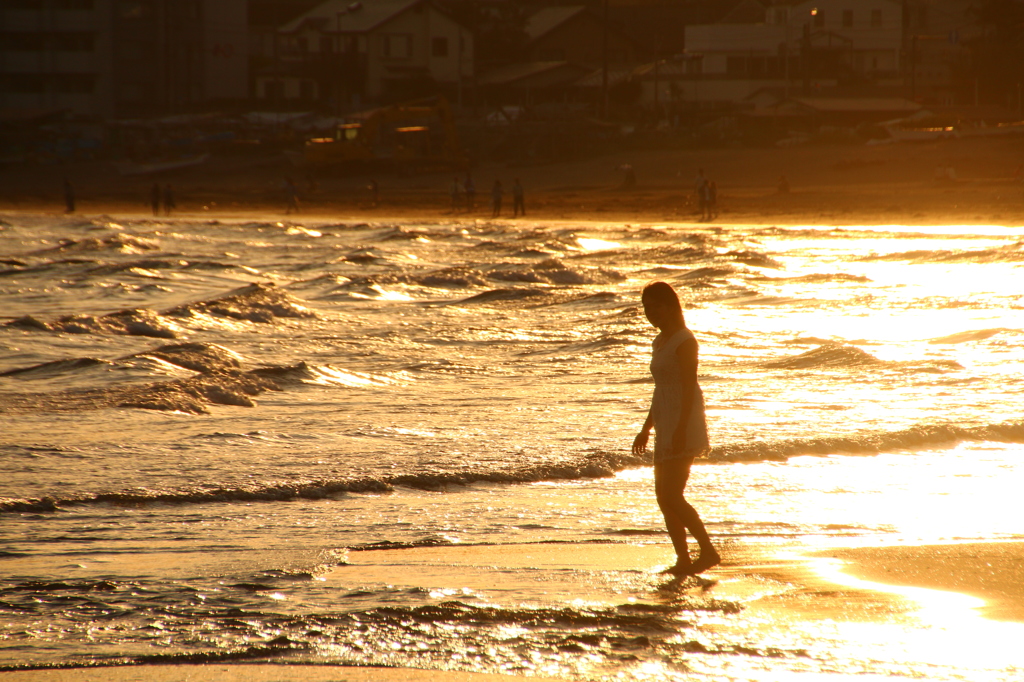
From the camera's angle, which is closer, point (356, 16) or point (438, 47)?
point (356, 16)

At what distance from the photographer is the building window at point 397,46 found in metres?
66.1

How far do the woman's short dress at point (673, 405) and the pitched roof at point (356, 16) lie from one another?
6127 cm

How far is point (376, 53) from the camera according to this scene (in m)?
65.9

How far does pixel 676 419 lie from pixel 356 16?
66.0 metres

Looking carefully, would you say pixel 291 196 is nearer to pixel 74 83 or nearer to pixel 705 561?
pixel 74 83

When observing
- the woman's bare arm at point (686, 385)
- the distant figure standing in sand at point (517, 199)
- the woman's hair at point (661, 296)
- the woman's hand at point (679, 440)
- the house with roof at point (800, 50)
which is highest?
the house with roof at point (800, 50)

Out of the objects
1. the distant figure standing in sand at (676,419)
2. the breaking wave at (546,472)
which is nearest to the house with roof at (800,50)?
the breaking wave at (546,472)

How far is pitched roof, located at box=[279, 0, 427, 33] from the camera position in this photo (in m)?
65.1

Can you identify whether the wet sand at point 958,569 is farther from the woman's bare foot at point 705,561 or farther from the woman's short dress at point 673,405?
the woman's short dress at point 673,405

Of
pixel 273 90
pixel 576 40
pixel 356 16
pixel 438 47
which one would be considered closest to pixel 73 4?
pixel 273 90

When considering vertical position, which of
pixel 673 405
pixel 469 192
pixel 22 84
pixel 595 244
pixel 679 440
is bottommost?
pixel 679 440

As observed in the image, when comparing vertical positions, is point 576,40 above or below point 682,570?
above

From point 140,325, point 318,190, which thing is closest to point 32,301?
point 140,325

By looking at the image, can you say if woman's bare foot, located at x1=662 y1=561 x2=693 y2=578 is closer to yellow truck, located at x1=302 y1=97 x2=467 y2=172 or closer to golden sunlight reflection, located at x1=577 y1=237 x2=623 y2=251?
golden sunlight reflection, located at x1=577 y1=237 x2=623 y2=251
